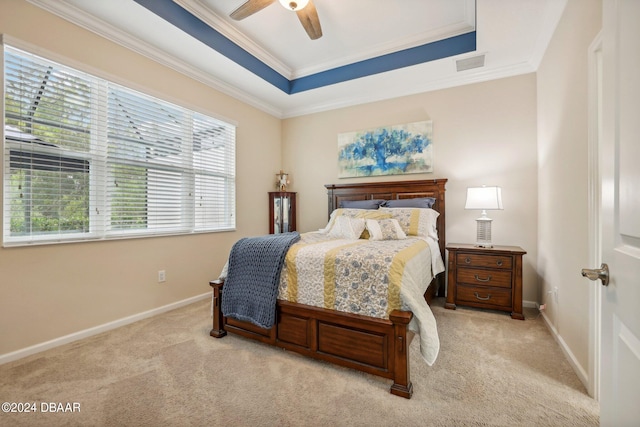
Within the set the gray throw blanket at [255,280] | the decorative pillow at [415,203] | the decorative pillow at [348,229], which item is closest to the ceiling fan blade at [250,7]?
the gray throw blanket at [255,280]

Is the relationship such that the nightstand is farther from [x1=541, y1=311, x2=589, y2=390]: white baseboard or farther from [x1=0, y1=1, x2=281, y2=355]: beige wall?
[x1=0, y1=1, x2=281, y2=355]: beige wall

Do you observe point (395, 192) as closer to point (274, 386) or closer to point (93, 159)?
point (274, 386)

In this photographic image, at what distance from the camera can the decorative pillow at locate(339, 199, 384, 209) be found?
3.58 m

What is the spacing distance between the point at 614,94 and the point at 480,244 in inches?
100

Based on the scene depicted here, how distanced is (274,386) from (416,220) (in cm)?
217

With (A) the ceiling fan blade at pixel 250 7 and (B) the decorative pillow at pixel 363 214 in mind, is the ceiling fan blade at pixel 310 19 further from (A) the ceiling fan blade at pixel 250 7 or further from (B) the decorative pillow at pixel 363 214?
(B) the decorative pillow at pixel 363 214

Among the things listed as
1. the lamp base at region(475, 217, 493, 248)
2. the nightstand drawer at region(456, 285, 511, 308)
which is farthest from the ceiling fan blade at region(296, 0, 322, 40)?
the nightstand drawer at region(456, 285, 511, 308)

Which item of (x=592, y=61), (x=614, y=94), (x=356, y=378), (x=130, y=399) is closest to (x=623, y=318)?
A: (x=614, y=94)

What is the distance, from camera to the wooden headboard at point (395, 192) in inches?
136

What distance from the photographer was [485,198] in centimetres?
292

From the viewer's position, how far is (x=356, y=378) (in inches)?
69.5

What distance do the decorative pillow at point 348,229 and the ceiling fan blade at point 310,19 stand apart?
1790 millimetres

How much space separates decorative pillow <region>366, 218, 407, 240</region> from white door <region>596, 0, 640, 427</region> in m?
1.96

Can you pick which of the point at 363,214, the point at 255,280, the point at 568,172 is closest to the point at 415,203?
the point at 363,214
